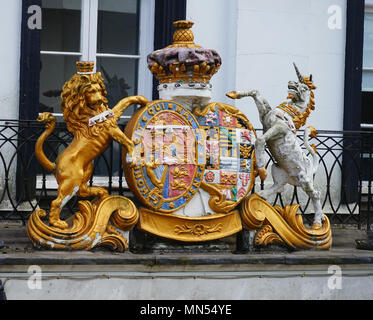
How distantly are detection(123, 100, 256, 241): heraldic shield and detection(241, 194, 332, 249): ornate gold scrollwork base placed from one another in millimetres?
106

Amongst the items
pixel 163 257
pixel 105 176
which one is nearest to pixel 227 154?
pixel 163 257

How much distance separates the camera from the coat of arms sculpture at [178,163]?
7191 millimetres

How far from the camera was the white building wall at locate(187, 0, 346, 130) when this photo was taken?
9.66 meters

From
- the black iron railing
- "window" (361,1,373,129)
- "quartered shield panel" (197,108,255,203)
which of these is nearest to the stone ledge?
"quartered shield panel" (197,108,255,203)

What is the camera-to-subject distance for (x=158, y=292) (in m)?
7.26

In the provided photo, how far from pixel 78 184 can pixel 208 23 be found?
3.15 m

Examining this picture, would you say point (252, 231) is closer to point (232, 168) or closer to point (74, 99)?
point (232, 168)

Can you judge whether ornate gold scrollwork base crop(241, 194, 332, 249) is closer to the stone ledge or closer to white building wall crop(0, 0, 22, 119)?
the stone ledge

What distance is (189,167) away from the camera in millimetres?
7457

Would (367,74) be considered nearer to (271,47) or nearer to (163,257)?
(271,47)

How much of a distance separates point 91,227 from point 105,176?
2.58 metres

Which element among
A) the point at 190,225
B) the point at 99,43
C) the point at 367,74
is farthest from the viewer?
the point at 367,74

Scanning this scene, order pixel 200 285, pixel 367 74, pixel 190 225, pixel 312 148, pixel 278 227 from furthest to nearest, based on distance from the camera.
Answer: pixel 367 74, pixel 312 148, pixel 278 227, pixel 190 225, pixel 200 285

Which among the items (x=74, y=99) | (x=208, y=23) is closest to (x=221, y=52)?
(x=208, y=23)
